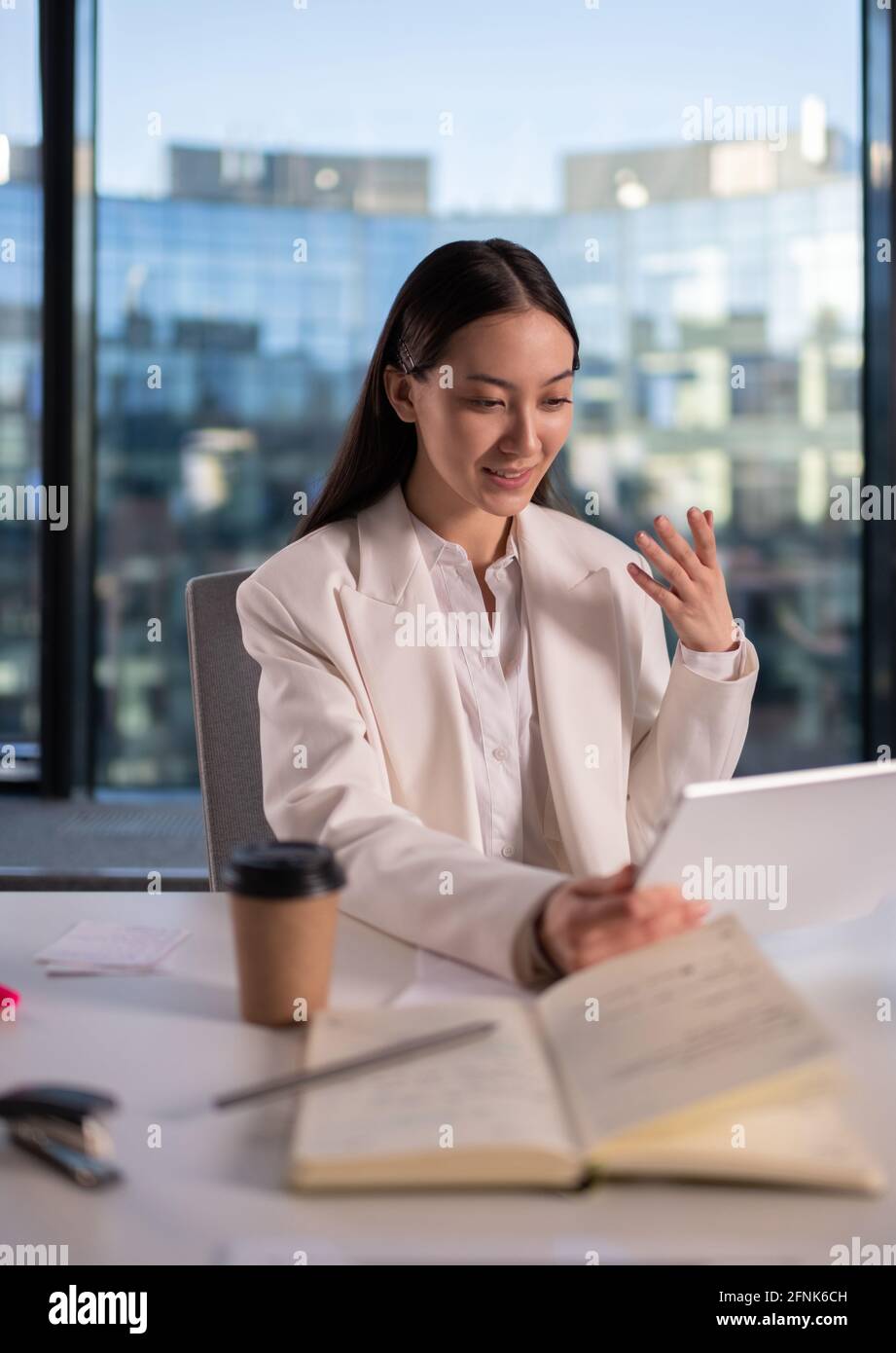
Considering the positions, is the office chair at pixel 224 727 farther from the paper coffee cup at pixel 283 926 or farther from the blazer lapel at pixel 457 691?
the paper coffee cup at pixel 283 926

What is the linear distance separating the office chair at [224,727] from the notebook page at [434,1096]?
3.17 ft

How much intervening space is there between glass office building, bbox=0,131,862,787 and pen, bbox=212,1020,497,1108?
2.52 metres

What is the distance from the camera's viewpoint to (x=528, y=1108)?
2.52 ft

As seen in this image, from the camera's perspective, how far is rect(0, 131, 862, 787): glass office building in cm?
331

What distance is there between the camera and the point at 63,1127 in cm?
79

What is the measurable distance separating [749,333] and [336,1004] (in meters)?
2.71

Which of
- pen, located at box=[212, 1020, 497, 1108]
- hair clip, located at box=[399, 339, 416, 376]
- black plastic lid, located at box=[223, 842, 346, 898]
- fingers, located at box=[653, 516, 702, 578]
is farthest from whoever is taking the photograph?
hair clip, located at box=[399, 339, 416, 376]

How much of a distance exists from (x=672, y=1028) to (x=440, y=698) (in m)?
0.86

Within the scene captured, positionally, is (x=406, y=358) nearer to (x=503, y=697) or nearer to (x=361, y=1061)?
(x=503, y=697)

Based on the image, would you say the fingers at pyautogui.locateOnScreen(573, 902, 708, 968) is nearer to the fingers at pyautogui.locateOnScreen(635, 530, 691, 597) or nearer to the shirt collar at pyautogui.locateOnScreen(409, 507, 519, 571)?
the fingers at pyautogui.locateOnScreen(635, 530, 691, 597)

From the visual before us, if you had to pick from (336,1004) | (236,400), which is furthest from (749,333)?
(336,1004)

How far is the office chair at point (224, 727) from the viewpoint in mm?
1870

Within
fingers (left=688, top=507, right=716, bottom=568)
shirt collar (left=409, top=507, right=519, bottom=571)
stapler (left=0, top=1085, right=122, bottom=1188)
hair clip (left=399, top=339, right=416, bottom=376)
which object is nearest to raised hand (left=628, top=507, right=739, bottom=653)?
fingers (left=688, top=507, right=716, bottom=568)
